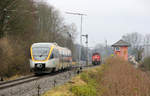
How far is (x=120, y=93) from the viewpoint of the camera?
1448cm

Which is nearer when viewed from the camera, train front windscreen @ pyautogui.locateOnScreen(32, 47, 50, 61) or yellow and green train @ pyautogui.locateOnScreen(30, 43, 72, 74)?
yellow and green train @ pyautogui.locateOnScreen(30, 43, 72, 74)

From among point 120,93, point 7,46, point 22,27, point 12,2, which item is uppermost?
point 12,2

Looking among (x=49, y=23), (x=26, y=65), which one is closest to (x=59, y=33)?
(x=49, y=23)

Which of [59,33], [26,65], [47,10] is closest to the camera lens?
[26,65]

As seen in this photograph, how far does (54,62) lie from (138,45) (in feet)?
185

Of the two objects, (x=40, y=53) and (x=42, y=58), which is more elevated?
(x=40, y=53)

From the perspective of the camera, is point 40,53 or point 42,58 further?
point 40,53

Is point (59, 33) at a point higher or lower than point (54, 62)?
higher

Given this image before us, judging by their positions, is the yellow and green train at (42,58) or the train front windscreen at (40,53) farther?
the train front windscreen at (40,53)

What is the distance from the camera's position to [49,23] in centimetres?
5247

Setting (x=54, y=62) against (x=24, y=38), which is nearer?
(x=54, y=62)

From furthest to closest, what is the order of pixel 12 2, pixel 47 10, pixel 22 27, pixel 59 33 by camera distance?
pixel 59 33 < pixel 47 10 < pixel 22 27 < pixel 12 2

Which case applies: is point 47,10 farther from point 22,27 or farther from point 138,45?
point 138,45

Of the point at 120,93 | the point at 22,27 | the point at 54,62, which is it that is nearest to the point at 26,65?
the point at 54,62
